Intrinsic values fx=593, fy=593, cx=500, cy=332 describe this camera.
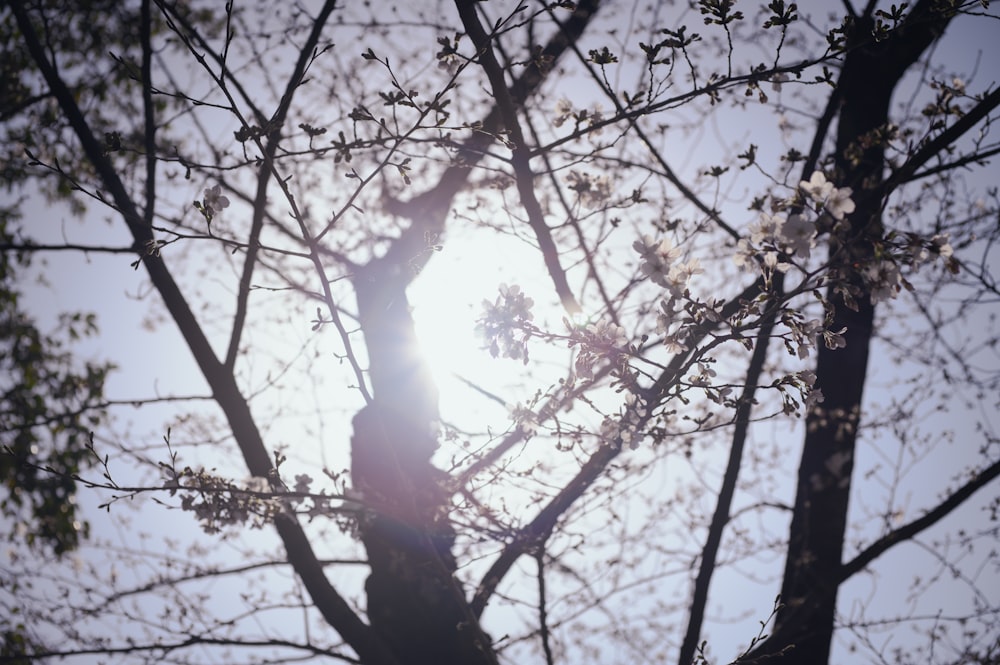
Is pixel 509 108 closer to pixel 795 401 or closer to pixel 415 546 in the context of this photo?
pixel 795 401

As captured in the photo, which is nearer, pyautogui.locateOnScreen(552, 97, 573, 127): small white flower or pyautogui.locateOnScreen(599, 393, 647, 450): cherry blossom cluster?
pyautogui.locateOnScreen(599, 393, 647, 450): cherry blossom cluster

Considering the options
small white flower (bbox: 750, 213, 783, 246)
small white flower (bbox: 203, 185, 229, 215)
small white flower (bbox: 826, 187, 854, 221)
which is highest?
small white flower (bbox: 826, 187, 854, 221)

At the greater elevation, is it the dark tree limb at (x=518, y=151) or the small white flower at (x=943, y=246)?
the dark tree limb at (x=518, y=151)

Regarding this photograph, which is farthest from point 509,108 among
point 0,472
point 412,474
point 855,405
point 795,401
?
point 0,472

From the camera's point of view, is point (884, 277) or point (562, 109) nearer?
point (884, 277)

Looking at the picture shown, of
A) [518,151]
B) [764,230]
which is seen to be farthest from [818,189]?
[518,151]

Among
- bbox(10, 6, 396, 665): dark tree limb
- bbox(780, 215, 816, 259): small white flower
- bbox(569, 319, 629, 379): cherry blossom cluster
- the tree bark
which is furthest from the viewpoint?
the tree bark

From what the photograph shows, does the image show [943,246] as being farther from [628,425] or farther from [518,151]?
[518,151]

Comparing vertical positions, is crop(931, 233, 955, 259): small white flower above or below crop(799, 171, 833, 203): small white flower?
below

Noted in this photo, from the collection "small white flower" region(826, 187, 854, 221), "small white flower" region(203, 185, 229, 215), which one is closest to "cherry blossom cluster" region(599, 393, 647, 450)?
"small white flower" region(826, 187, 854, 221)

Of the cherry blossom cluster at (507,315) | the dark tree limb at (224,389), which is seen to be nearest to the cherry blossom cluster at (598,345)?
the cherry blossom cluster at (507,315)

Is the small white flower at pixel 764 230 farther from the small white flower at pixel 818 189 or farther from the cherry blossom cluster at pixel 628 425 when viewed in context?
the cherry blossom cluster at pixel 628 425

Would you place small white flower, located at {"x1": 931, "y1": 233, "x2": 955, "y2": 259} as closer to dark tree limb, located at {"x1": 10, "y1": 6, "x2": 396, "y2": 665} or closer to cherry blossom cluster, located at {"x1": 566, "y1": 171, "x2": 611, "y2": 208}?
cherry blossom cluster, located at {"x1": 566, "y1": 171, "x2": 611, "y2": 208}

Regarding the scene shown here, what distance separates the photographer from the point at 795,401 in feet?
5.98
